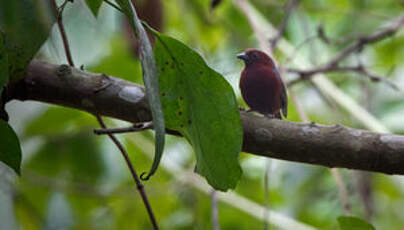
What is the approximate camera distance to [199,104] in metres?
1.13

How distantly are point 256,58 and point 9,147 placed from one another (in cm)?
105

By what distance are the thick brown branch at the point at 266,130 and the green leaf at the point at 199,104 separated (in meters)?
0.17

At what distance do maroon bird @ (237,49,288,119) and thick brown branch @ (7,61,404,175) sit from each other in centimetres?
41

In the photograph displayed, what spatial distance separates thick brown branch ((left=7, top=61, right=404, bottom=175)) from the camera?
131 centimetres

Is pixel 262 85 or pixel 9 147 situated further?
pixel 262 85

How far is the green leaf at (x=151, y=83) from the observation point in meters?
0.92

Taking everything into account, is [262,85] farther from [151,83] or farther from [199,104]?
[151,83]

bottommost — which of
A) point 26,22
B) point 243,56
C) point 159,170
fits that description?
point 159,170

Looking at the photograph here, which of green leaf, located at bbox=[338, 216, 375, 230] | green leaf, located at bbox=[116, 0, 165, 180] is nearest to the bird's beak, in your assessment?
green leaf, located at bbox=[338, 216, 375, 230]

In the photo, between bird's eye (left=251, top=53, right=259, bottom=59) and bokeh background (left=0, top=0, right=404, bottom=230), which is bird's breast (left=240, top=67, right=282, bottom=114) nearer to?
bird's eye (left=251, top=53, right=259, bottom=59)

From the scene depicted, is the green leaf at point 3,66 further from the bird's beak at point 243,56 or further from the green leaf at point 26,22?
the bird's beak at point 243,56

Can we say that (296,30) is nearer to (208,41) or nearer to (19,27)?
(208,41)

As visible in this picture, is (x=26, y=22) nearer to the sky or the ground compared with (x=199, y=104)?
nearer to the sky

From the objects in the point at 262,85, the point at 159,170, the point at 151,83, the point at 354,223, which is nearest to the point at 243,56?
the point at 262,85
